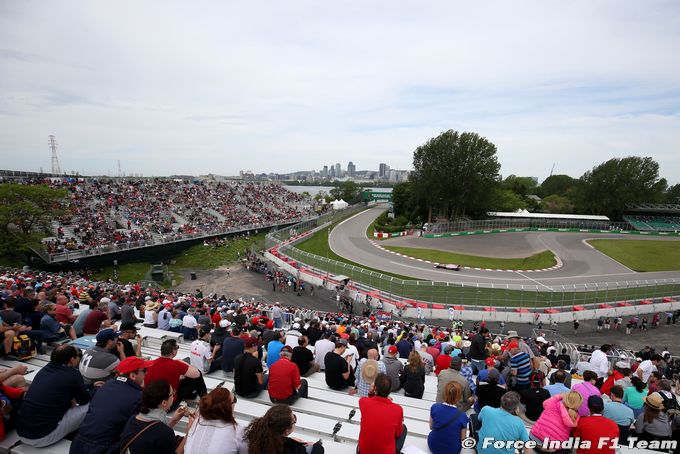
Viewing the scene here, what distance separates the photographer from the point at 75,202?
136 feet

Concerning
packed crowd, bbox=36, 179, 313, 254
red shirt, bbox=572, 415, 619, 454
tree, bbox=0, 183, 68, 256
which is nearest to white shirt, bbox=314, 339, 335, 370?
red shirt, bbox=572, 415, 619, 454

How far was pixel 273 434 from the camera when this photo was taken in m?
3.26

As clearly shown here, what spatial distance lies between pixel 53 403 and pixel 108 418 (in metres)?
1.29

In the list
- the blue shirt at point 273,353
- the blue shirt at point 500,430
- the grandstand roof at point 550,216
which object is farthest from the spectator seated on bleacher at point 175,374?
the grandstand roof at point 550,216

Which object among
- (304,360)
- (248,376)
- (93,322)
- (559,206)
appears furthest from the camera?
(559,206)

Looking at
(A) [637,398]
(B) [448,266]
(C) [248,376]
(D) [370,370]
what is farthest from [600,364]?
(B) [448,266]

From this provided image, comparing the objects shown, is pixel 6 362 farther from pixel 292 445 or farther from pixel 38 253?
pixel 38 253

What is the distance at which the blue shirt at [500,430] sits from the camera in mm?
4223

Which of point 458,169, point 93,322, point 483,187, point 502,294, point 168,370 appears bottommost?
point 502,294

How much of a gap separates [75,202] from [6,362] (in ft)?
144

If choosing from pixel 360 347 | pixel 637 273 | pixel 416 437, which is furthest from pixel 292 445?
pixel 637 273

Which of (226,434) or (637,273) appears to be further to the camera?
(637,273)

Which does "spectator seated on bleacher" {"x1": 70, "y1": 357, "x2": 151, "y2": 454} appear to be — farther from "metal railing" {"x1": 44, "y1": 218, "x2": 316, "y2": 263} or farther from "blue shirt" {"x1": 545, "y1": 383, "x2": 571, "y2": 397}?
"metal railing" {"x1": 44, "y1": 218, "x2": 316, "y2": 263}

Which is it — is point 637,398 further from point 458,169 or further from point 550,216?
point 550,216
